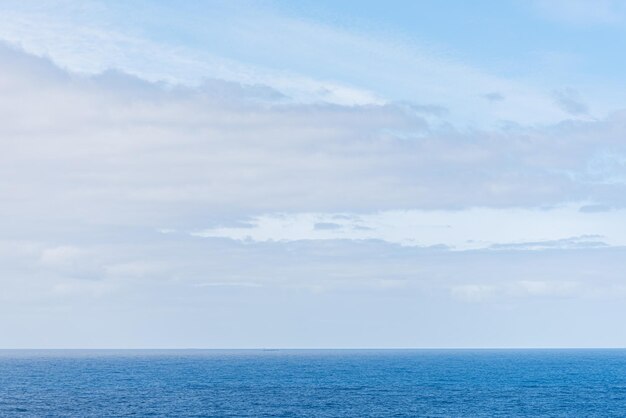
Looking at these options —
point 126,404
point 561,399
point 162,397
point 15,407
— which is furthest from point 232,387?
point 561,399

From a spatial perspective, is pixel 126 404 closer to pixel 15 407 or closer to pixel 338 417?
pixel 15 407

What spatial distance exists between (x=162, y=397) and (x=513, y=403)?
197 ft

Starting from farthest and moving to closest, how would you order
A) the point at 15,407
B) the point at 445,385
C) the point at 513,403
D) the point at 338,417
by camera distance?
the point at 445,385 → the point at 513,403 → the point at 15,407 → the point at 338,417

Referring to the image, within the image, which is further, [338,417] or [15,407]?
[15,407]

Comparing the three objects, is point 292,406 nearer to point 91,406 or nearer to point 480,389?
point 91,406

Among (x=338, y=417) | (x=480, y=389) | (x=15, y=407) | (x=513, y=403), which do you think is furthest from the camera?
(x=480, y=389)

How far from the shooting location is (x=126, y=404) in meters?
133

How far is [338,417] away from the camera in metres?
118

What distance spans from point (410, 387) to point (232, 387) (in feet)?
121

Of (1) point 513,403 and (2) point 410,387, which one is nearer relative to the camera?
(1) point 513,403

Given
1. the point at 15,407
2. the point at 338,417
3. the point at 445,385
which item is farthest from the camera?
the point at 445,385

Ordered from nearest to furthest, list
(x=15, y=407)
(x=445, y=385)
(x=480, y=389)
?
(x=15, y=407)
(x=480, y=389)
(x=445, y=385)

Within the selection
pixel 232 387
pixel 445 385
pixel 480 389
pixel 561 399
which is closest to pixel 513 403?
pixel 561 399

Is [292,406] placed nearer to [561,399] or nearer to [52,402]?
[52,402]
